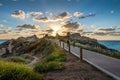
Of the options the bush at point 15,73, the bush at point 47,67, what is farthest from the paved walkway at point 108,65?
the bush at point 15,73

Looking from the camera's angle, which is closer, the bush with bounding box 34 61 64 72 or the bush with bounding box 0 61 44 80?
the bush with bounding box 0 61 44 80

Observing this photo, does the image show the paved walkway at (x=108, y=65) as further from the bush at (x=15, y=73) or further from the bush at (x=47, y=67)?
the bush at (x=15, y=73)

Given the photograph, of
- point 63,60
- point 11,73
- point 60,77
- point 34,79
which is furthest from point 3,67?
point 63,60

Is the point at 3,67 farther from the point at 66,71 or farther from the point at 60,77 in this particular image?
the point at 66,71

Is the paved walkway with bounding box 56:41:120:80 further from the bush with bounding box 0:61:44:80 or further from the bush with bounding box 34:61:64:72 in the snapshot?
the bush with bounding box 0:61:44:80

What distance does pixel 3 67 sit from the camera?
35.0ft

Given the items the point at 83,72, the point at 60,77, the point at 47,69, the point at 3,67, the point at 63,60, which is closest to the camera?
the point at 3,67

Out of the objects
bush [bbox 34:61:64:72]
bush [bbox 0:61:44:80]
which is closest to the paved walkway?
bush [bbox 34:61:64:72]

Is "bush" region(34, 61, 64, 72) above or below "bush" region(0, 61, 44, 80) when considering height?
below

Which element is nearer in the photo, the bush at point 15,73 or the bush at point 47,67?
the bush at point 15,73

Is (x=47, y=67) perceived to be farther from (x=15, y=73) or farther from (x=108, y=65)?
(x=108, y=65)

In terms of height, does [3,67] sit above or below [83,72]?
above

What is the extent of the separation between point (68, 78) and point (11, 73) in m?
2.89

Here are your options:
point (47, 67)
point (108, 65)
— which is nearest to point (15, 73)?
point (47, 67)
